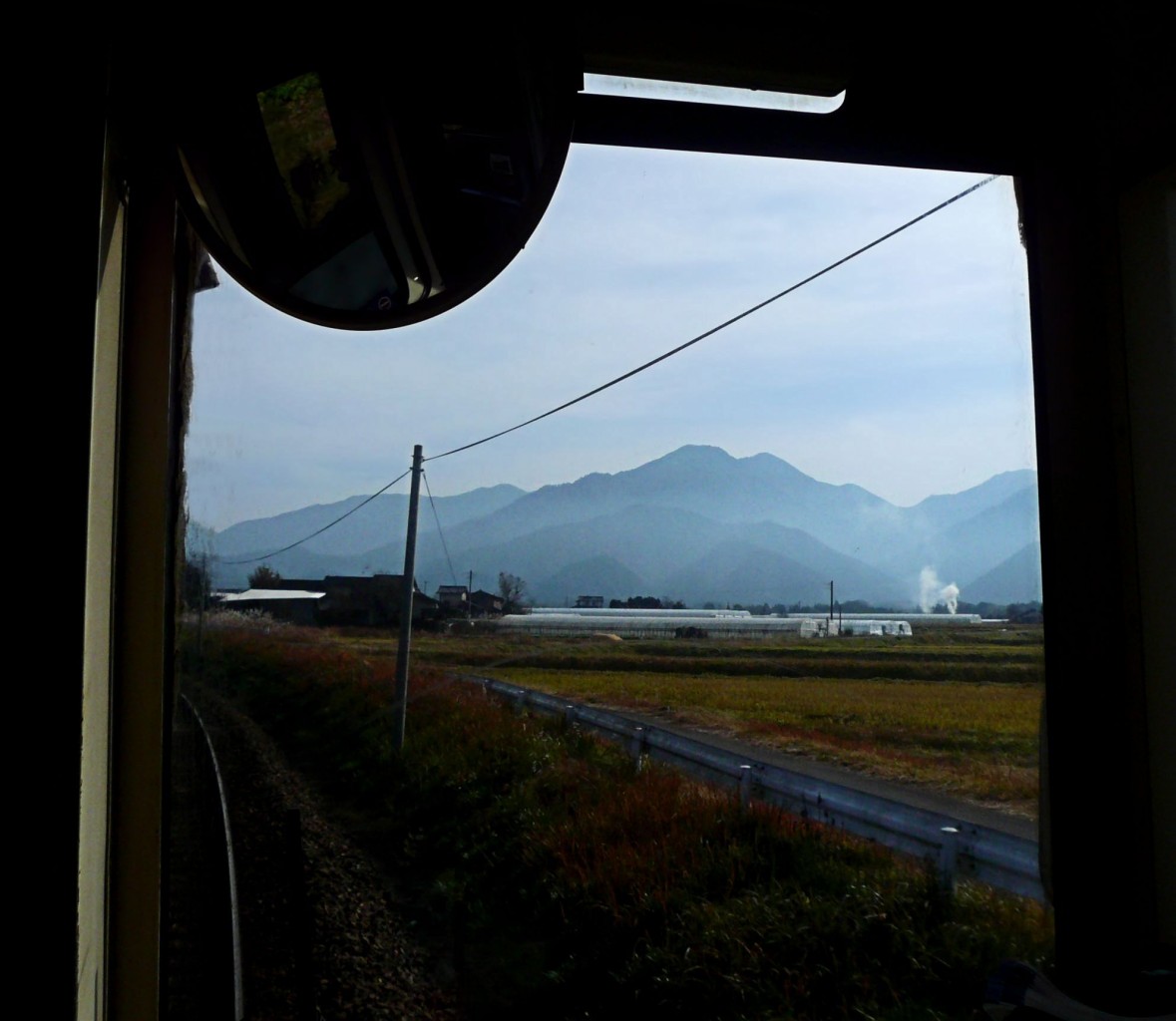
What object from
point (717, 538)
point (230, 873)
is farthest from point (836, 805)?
point (230, 873)

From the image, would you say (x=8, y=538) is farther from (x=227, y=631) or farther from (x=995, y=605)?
(x=995, y=605)

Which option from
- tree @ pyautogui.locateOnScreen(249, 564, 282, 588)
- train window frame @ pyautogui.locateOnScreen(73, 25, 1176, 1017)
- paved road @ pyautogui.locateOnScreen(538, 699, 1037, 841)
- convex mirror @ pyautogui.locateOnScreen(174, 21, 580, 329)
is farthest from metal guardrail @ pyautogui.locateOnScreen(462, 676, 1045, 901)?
convex mirror @ pyautogui.locateOnScreen(174, 21, 580, 329)

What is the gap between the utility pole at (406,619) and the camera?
4.76ft

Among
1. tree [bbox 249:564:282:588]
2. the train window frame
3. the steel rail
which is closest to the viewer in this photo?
the train window frame

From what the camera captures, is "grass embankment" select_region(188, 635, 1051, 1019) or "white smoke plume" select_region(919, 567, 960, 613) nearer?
"grass embankment" select_region(188, 635, 1051, 1019)

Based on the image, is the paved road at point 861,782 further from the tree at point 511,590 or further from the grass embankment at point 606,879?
the tree at point 511,590

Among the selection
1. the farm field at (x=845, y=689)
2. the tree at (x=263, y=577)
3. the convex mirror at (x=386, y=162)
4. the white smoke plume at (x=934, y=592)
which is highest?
the convex mirror at (x=386, y=162)

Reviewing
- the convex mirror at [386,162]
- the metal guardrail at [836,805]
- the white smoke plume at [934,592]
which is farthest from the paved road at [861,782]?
the convex mirror at [386,162]

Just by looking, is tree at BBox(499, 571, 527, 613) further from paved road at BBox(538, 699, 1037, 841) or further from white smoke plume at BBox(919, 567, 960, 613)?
white smoke plume at BBox(919, 567, 960, 613)

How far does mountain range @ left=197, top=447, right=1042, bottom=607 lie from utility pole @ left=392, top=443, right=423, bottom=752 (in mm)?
13

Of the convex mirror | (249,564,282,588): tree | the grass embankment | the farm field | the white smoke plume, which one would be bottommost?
the grass embankment

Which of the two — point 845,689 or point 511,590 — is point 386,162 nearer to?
point 511,590

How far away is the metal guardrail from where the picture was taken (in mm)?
1466

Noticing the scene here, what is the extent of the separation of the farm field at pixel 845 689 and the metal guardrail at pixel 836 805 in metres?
0.03
